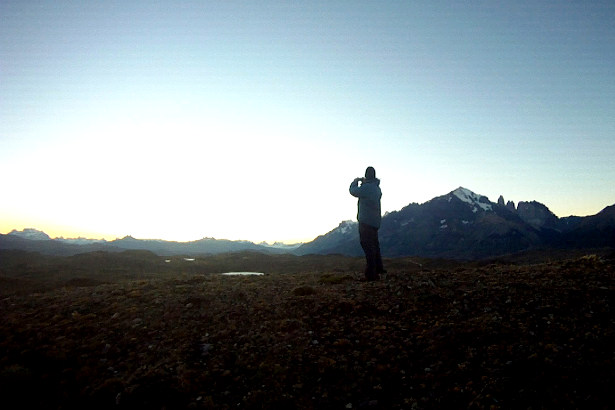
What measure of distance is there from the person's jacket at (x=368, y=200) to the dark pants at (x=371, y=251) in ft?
1.19

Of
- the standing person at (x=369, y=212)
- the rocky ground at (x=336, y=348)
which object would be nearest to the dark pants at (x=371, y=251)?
the standing person at (x=369, y=212)

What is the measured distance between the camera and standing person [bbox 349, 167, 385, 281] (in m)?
15.0

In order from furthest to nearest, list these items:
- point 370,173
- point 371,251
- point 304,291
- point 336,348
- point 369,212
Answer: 1. point 370,173
2. point 369,212
3. point 371,251
4. point 304,291
5. point 336,348

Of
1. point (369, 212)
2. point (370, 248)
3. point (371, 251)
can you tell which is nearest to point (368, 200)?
point (369, 212)

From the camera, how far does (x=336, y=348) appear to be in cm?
802

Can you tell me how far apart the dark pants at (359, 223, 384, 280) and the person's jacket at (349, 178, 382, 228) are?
1.19 ft

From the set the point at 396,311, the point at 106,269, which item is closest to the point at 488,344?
the point at 396,311

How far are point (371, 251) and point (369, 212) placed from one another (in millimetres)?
1776

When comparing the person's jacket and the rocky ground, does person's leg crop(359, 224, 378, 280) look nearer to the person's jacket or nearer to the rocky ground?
the person's jacket

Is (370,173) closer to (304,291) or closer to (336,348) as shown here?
(304,291)

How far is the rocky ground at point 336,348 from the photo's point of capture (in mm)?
6176

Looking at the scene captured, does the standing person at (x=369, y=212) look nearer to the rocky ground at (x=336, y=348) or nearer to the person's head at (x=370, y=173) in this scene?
the person's head at (x=370, y=173)

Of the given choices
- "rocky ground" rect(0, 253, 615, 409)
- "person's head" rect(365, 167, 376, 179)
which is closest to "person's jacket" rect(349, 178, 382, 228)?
"person's head" rect(365, 167, 376, 179)

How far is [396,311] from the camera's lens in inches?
385
